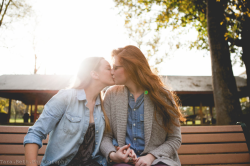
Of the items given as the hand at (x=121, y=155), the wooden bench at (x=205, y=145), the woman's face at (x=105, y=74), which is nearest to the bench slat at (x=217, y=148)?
the wooden bench at (x=205, y=145)

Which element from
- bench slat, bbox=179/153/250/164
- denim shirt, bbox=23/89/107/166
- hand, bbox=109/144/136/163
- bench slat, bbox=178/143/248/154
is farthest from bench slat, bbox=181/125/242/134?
denim shirt, bbox=23/89/107/166

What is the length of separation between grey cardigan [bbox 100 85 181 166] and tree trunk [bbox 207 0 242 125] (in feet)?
10.6

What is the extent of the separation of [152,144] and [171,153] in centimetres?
23

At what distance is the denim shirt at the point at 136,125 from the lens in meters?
2.17

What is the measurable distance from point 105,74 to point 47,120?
90cm

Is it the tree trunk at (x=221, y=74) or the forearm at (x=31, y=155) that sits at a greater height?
the tree trunk at (x=221, y=74)

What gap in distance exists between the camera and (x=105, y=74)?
2.42 m

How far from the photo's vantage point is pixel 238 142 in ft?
9.27

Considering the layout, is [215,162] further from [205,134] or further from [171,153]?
[171,153]

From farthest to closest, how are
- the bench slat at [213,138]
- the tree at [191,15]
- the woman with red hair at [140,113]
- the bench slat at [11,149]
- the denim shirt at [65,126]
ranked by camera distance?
the tree at [191,15] → the bench slat at [213,138] → the bench slat at [11,149] → the woman with red hair at [140,113] → the denim shirt at [65,126]

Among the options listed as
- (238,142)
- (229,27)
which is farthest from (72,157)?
(229,27)

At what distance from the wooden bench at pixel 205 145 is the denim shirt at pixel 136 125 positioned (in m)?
0.90

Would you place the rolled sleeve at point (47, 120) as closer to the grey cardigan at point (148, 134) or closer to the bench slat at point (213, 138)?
the grey cardigan at point (148, 134)

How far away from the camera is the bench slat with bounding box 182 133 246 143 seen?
9.21ft
